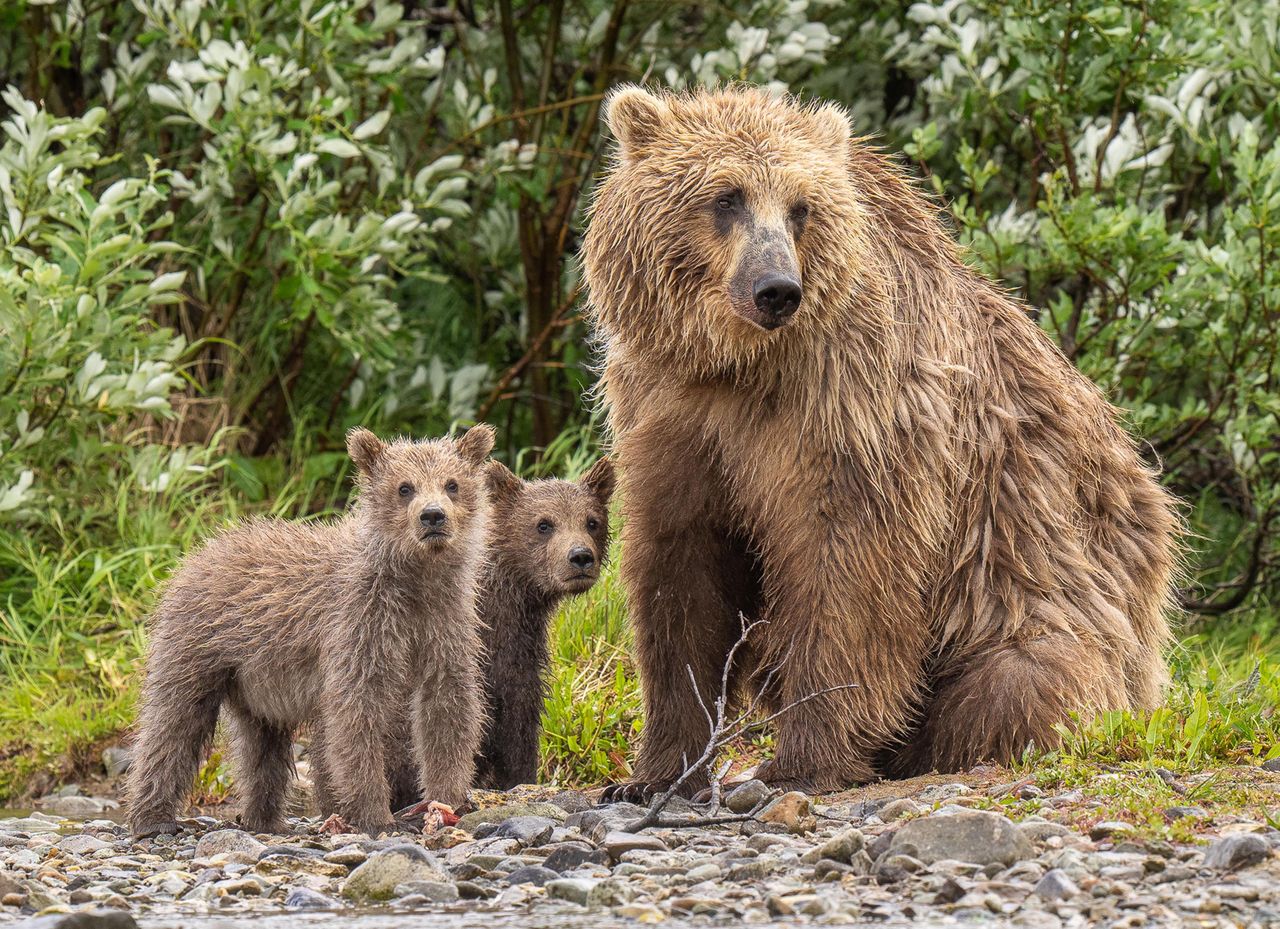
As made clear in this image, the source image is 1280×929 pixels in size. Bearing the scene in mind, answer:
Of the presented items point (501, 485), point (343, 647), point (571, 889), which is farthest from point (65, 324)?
point (571, 889)

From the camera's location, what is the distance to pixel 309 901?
4246mm

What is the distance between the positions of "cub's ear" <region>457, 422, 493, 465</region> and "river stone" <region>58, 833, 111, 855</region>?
1646mm

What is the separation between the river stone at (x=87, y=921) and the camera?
365cm

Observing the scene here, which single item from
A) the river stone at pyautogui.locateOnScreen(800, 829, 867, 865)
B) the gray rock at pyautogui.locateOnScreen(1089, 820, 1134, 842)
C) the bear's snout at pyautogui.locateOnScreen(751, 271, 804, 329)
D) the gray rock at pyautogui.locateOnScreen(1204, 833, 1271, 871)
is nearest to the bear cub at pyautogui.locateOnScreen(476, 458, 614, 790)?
the bear's snout at pyautogui.locateOnScreen(751, 271, 804, 329)

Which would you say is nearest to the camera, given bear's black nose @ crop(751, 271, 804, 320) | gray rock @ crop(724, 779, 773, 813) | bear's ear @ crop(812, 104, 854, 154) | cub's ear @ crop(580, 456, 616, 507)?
bear's black nose @ crop(751, 271, 804, 320)

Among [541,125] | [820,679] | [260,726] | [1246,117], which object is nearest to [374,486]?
[260,726]

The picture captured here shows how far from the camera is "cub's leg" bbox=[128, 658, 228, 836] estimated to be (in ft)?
18.1

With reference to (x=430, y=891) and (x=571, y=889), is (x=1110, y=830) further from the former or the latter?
(x=430, y=891)

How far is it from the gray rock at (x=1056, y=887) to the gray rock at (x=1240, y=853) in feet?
1.24

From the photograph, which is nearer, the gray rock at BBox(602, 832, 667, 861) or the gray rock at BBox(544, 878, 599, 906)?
the gray rock at BBox(544, 878, 599, 906)

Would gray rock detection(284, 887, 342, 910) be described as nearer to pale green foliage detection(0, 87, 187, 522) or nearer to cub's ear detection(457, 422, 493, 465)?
cub's ear detection(457, 422, 493, 465)

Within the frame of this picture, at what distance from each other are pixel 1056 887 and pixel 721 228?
7.23ft

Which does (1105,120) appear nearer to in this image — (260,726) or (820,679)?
(820,679)

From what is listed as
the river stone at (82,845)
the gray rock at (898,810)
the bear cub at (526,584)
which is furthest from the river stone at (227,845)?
the gray rock at (898,810)
